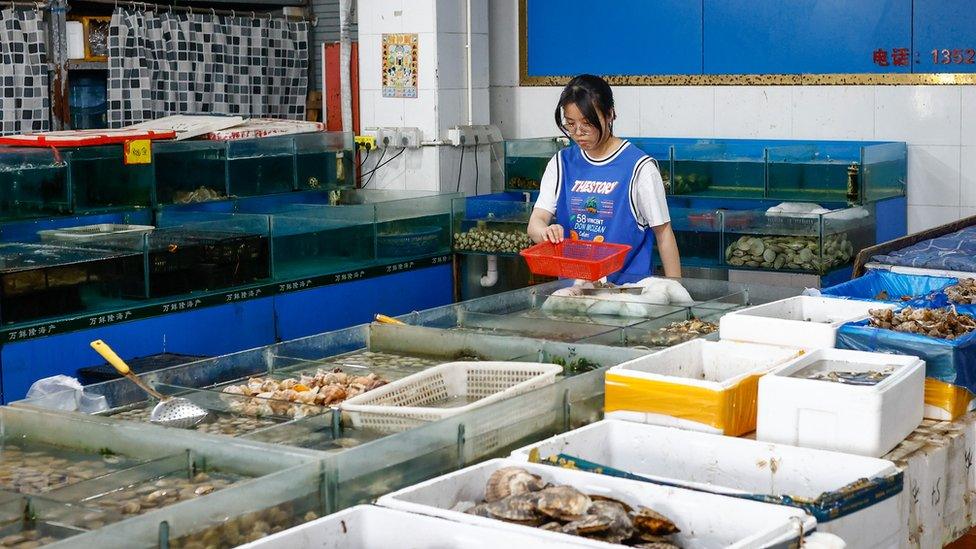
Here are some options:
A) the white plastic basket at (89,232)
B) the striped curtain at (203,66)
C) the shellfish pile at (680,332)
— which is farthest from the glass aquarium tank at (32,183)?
the shellfish pile at (680,332)

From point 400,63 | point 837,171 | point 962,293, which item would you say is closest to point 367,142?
point 400,63

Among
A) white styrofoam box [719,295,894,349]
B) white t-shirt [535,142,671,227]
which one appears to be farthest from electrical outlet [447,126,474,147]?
white styrofoam box [719,295,894,349]

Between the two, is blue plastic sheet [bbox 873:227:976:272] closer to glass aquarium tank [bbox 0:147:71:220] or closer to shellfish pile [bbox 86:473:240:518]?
shellfish pile [bbox 86:473:240:518]

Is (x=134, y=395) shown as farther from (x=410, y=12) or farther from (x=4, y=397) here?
(x=410, y=12)

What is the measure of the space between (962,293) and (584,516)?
7.68 ft

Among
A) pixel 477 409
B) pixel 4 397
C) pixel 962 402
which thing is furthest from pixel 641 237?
pixel 4 397

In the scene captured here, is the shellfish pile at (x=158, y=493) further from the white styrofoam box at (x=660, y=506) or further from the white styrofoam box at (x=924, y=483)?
the white styrofoam box at (x=924, y=483)

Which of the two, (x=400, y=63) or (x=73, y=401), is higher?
(x=400, y=63)

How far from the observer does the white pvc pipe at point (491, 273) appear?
25.5 feet

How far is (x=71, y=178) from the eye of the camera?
653cm

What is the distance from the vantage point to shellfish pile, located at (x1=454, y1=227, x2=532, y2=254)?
761cm

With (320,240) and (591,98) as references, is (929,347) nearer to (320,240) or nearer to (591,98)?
(591,98)

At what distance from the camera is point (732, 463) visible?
2664mm

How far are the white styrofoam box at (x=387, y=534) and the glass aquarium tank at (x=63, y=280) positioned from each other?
3.55m
